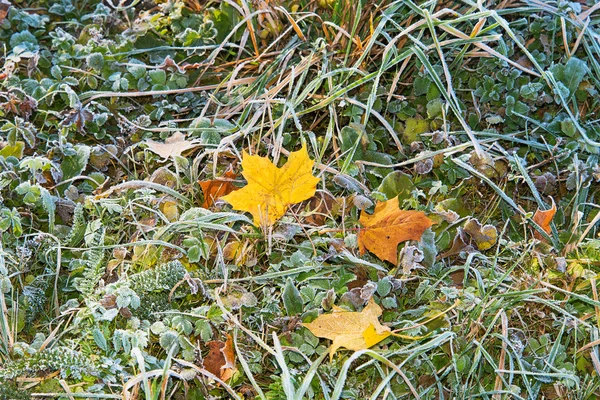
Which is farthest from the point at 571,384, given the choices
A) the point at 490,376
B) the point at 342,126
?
A: the point at 342,126

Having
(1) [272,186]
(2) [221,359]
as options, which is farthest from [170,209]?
(2) [221,359]

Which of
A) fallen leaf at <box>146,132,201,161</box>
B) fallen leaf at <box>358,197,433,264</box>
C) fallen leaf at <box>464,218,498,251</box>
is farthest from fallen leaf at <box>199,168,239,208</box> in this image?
fallen leaf at <box>464,218,498,251</box>

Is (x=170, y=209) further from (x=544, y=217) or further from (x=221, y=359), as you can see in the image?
(x=544, y=217)

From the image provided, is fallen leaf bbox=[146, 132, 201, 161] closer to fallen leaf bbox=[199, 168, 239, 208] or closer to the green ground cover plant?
the green ground cover plant

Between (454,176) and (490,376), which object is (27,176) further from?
(490,376)

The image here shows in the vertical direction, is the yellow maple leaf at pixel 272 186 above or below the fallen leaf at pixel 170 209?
above

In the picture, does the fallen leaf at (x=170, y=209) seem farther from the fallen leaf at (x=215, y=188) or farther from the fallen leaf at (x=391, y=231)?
the fallen leaf at (x=391, y=231)

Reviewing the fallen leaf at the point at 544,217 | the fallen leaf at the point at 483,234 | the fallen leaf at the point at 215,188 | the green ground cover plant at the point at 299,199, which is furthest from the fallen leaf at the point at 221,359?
the fallen leaf at the point at 544,217
